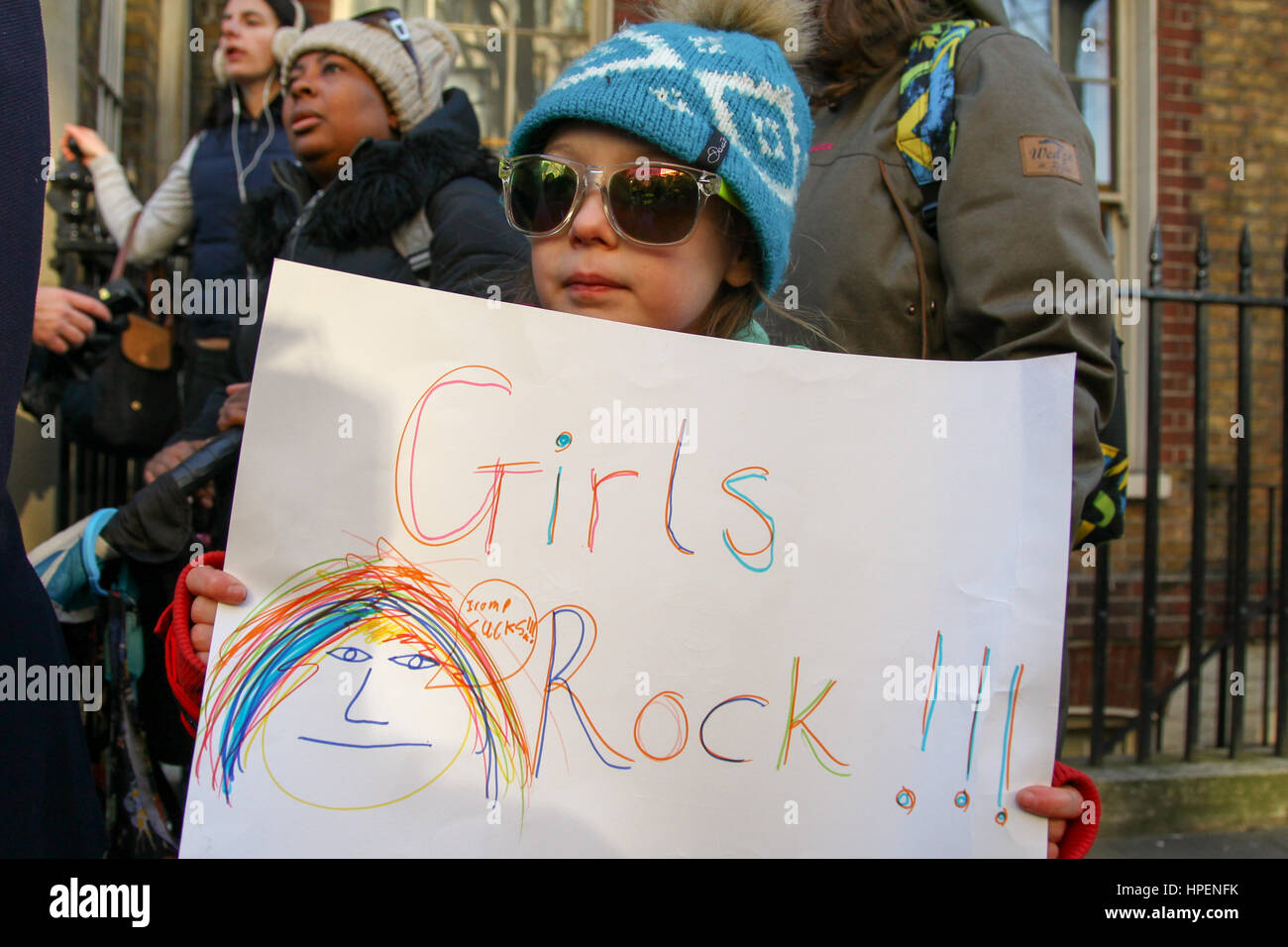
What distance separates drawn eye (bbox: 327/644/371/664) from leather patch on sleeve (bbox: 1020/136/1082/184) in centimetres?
116

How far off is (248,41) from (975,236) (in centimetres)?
329

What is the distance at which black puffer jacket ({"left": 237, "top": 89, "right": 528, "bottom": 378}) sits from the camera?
2.10m

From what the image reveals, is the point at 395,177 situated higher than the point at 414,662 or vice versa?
the point at 395,177

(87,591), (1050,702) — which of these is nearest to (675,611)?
(1050,702)

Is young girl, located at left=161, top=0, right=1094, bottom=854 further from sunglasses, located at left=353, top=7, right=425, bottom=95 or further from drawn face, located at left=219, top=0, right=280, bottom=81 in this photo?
drawn face, located at left=219, top=0, right=280, bottom=81

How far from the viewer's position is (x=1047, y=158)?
142cm

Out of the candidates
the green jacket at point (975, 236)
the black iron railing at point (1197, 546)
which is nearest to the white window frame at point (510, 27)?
the black iron railing at point (1197, 546)

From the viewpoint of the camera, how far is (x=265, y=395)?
3.31ft

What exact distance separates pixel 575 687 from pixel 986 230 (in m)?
0.94

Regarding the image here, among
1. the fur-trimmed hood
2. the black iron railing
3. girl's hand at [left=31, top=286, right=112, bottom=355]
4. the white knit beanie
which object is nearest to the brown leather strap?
girl's hand at [left=31, top=286, right=112, bottom=355]

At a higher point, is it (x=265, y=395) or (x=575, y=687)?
(x=265, y=395)

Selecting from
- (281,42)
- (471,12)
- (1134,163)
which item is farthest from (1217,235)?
(281,42)

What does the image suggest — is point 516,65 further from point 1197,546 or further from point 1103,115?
point 1197,546

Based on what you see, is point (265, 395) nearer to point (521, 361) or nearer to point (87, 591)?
point (521, 361)
